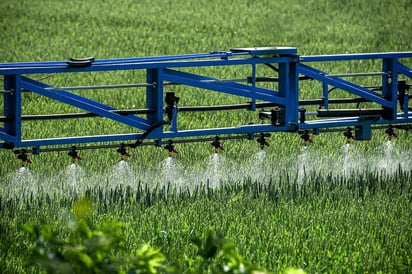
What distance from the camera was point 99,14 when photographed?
2094 cm

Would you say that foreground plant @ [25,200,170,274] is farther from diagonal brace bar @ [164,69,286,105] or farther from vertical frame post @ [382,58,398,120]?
vertical frame post @ [382,58,398,120]

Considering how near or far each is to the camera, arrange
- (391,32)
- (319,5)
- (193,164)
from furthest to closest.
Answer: (319,5) < (391,32) < (193,164)

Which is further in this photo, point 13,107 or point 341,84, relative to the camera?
point 341,84

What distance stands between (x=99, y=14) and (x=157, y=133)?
14536mm

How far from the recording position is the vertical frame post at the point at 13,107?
6375mm

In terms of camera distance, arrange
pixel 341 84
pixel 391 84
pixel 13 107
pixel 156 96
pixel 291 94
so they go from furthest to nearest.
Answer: pixel 391 84 < pixel 341 84 < pixel 291 94 < pixel 156 96 < pixel 13 107

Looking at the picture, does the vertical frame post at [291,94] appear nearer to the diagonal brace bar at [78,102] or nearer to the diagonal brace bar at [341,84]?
the diagonal brace bar at [341,84]

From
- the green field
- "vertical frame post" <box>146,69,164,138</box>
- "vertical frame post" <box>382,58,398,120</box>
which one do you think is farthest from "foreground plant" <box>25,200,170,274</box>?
"vertical frame post" <box>382,58,398,120</box>

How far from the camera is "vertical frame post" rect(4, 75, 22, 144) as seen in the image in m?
6.38

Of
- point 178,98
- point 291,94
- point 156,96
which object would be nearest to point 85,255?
point 156,96

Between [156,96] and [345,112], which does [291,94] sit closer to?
[345,112]

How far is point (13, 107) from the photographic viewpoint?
21.1 ft

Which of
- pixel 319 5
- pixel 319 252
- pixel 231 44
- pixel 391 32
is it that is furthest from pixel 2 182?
pixel 319 5

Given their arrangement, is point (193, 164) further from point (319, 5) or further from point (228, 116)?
point (319, 5)
